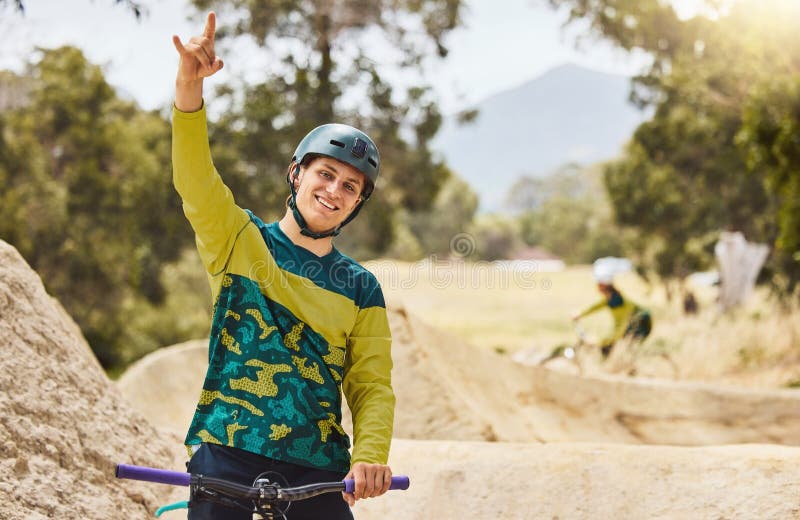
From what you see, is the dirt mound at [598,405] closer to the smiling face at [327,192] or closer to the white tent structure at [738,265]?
the smiling face at [327,192]

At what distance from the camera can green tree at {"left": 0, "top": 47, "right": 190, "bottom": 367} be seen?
12.5m

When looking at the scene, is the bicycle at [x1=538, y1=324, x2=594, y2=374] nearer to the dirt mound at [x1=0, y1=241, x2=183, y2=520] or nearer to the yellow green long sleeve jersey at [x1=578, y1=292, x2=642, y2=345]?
the yellow green long sleeve jersey at [x1=578, y1=292, x2=642, y2=345]

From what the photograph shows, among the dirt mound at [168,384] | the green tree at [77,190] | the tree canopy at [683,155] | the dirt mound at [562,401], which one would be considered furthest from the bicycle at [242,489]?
the tree canopy at [683,155]

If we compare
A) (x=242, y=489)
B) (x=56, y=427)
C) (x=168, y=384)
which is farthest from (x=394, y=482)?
(x=168, y=384)

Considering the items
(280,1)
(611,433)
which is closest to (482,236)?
(280,1)

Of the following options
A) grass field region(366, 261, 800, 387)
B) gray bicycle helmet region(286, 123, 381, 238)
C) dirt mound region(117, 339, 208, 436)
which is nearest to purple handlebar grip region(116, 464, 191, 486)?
gray bicycle helmet region(286, 123, 381, 238)

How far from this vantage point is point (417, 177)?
16.2m

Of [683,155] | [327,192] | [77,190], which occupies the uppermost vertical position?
[683,155]

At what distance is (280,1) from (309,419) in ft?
46.8

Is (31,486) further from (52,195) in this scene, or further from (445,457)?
(52,195)

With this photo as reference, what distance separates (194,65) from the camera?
6.04ft

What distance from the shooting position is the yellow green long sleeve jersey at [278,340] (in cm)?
198

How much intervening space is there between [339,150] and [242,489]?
871 mm

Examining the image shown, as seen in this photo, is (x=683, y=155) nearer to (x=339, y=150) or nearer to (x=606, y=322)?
(x=606, y=322)
